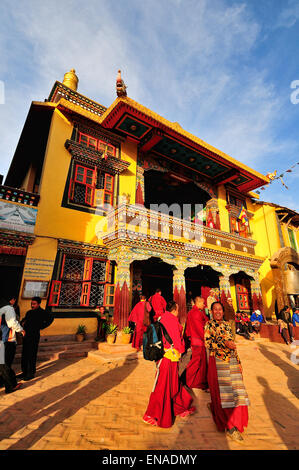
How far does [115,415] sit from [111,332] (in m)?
4.39

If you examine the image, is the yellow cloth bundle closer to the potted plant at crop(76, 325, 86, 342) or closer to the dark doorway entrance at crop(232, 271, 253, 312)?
the potted plant at crop(76, 325, 86, 342)

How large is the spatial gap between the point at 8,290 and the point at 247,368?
34.3 ft

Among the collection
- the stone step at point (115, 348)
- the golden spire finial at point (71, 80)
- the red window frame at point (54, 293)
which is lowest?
the stone step at point (115, 348)

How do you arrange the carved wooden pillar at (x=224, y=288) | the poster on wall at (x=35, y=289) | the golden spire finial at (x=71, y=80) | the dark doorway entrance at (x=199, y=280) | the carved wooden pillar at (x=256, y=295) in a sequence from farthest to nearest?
the dark doorway entrance at (x=199, y=280)
the carved wooden pillar at (x=256, y=295)
the golden spire finial at (x=71, y=80)
the carved wooden pillar at (x=224, y=288)
the poster on wall at (x=35, y=289)

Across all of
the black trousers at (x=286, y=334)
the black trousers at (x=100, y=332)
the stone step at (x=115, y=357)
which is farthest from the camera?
the black trousers at (x=286, y=334)

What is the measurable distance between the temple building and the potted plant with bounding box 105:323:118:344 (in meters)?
0.32

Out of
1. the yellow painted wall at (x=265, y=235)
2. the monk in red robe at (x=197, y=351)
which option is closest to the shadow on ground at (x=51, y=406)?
the monk in red robe at (x=197, y=351)

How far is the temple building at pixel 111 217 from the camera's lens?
8.30 meters

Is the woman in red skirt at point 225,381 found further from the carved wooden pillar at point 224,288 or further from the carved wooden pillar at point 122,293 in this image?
the carved wooden pillar at point 224,288

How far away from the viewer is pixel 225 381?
3.25 m

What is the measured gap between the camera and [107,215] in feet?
33.5

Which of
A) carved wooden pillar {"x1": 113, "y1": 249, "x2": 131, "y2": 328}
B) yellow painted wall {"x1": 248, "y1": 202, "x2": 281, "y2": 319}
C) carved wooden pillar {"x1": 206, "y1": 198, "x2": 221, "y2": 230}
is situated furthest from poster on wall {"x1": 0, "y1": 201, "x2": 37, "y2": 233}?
yellow painted wall {"x1": 248, "y1": 202, "x2": 281, "y2": 319}

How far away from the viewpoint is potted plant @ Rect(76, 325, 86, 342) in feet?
25.9

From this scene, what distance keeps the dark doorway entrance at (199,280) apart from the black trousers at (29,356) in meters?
9.98
